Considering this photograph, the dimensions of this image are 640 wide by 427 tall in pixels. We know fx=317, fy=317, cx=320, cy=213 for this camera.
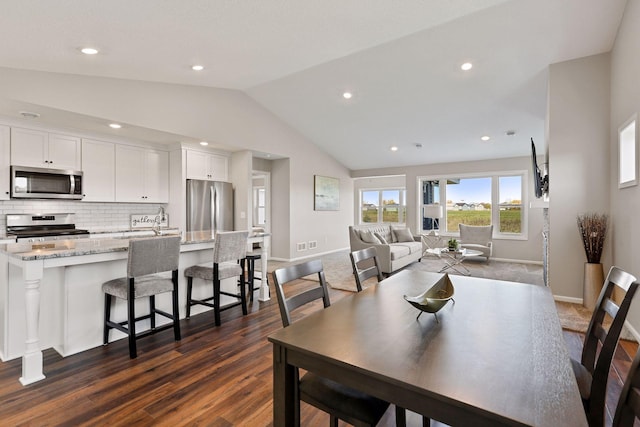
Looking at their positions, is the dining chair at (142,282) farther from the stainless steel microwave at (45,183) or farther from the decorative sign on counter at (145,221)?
the decorative sign on counter at (145,221)

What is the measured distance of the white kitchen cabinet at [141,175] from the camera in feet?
16.4

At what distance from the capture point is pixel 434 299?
4.71ft

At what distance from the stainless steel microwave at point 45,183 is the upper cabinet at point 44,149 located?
0.33ft

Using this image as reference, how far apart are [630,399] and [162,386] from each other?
244 centimetres

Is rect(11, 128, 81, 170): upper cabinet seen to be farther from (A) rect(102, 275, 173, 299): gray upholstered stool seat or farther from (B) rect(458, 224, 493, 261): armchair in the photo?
(B) rect(458, 224, 493, 261): armchair

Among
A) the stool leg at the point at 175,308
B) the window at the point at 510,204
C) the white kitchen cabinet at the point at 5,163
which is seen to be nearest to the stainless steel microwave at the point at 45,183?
the white kitchen cabinet at the point at 5,163

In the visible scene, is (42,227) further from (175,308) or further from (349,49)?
(349,49)

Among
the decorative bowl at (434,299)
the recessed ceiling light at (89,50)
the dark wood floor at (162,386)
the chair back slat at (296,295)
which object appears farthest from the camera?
the recessed ceiling light at (89,50)

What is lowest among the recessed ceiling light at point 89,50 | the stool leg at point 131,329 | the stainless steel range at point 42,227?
the stool leg at point 131,329

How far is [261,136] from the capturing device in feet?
20.5

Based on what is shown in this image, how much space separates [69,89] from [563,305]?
647 cm

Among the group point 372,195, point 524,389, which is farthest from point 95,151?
point 372,195

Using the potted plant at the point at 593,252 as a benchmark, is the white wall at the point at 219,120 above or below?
above

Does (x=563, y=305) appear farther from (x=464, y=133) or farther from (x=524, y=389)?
(x=524, y=389)
